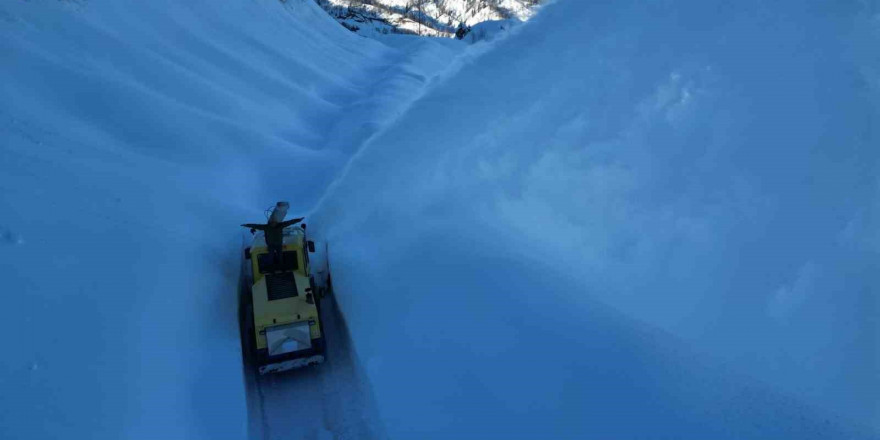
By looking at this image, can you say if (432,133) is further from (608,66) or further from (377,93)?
(377,93)

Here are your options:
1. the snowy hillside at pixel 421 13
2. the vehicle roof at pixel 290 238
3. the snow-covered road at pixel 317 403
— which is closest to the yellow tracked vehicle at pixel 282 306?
the vehicle roof at pixel 290 238

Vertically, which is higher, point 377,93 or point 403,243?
point 377,93

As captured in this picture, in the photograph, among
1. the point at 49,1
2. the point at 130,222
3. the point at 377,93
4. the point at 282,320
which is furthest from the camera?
the point at 377,93

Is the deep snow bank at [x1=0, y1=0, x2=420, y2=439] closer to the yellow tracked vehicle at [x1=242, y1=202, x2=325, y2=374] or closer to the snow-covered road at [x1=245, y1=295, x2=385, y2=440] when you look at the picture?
the snow-covered road at [x1=245, y1=295, x2=385, y2=440]

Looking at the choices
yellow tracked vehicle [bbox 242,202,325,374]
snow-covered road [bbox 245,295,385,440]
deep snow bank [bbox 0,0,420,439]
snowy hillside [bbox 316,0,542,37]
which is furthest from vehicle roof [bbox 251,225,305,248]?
snowy hillside [bbox 316,0,542,37]

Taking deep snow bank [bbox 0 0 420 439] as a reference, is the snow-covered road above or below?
below

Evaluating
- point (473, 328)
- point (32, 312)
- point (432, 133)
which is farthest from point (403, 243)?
point (32, 312)
